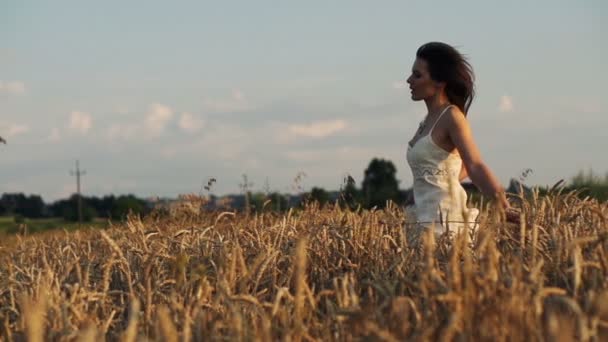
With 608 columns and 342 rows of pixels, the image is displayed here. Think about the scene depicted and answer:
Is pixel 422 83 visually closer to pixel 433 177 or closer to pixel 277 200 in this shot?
pixel 433 177

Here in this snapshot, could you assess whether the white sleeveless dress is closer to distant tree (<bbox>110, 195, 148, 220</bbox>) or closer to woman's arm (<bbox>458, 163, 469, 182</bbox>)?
woman's arm (<bbox>458, 163, 469, 182</bbox>)

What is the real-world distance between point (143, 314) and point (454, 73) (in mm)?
2689

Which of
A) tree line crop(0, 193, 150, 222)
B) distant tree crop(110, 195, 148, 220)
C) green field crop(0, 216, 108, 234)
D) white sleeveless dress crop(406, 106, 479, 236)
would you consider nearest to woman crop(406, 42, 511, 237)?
white sleeveless dress crop(406, 106, 479, 236)

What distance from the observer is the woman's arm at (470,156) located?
16.0 ft

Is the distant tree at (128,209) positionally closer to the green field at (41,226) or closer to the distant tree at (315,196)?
the green field at (41,226)

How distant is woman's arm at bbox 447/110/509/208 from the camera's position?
4871mm

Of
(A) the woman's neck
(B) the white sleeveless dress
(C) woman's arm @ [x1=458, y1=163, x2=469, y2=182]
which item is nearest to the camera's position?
(B) the white sleeveless dress

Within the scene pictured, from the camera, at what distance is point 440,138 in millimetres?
5199

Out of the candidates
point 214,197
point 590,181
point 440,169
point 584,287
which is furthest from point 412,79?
point 590,181

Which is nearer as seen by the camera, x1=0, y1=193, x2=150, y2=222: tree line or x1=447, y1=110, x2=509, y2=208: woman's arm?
x1=447, y1=110, x2=509, y2=208: woman's arm

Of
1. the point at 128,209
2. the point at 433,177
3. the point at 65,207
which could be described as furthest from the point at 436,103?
the point at 65,207

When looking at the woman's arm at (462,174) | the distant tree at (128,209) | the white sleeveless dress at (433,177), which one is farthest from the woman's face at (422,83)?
the distant tree at (128,209)

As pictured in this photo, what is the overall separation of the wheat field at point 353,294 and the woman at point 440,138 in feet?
0.98

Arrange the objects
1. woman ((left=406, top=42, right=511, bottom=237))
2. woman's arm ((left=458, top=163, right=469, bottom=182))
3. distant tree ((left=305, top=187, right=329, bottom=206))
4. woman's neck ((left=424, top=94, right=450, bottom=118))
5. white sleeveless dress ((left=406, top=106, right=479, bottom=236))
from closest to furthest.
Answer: woman ((left=406, top=42, right=511, bottom=237))
white sleeveless dress ((left=406, top=106, right=479, bottom=236))
woman's neck ((left=424, top=94, right=450, bottom=118))
woman's arm ((left=458, top=163, right=469, bottom=182))
distant tree ((left=305, top=187, right=329, bottom=206))
